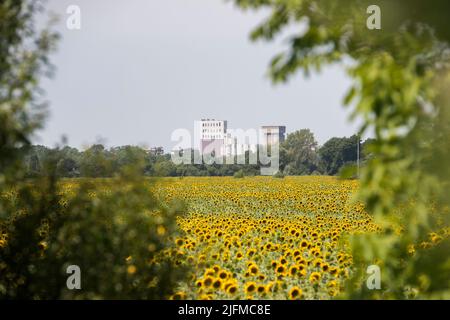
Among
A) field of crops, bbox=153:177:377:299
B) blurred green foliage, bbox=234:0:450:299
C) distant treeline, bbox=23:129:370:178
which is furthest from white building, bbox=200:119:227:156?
blurred green foliage, bbox=234:0:450:299

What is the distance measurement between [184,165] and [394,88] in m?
47.2

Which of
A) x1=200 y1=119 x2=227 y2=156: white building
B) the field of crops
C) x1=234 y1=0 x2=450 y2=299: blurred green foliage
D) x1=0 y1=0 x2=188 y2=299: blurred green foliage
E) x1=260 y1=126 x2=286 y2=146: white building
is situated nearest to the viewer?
x1=234 y1=0 x2=450 y2=299: blurred green foliage

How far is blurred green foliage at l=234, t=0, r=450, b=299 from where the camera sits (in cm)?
385

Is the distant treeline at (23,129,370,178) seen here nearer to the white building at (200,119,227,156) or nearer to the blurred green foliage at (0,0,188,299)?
the blurred green foliage at (0,0,188,299)

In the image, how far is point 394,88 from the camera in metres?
3.82

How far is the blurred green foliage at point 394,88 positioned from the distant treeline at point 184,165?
29cm

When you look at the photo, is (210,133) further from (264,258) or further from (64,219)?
(64,219)

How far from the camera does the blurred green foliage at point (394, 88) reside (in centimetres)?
385

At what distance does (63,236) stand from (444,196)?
351 centimetres

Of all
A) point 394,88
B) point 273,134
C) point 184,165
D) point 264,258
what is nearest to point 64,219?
point 394,88

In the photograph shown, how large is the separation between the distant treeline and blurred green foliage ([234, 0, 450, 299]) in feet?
0.94

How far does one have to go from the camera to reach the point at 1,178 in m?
5.83
